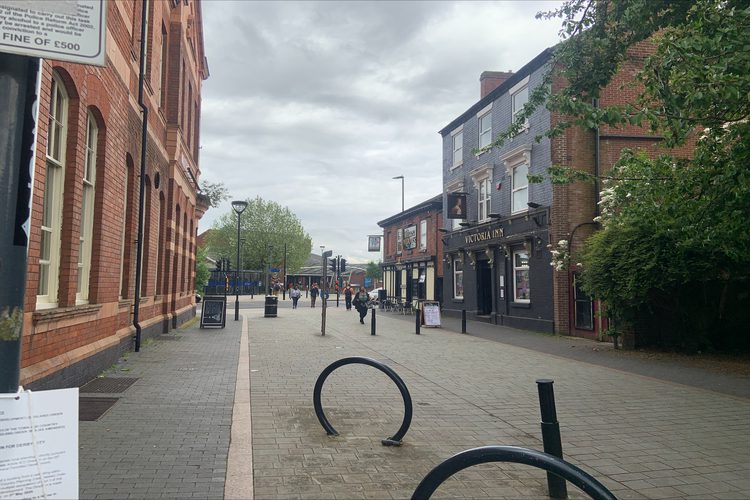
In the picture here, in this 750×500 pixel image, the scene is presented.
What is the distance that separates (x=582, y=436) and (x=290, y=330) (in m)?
14.1

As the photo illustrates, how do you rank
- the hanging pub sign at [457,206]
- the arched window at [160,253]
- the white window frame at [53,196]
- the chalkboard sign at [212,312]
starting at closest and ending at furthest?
the white window frame at [53,196], the arched window at [160,253], the chalkboard sign at [212,312], the hanging pub sign at [457,206]

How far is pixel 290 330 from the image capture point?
19406 mm

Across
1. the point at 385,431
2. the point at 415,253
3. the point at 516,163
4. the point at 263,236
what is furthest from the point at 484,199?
the point at 263,236

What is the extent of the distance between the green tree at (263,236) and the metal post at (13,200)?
65583 mm

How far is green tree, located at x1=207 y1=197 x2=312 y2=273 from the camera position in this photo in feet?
221

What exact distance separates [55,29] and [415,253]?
33.2 meters

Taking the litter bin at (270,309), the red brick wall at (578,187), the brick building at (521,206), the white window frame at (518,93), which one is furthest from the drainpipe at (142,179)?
the litter bin at (270,309)

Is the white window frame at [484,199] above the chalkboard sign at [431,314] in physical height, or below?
above

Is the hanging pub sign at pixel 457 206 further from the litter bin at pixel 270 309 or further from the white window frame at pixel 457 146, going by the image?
the litter bin at pixel 270 309

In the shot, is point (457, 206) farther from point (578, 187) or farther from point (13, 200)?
point (13, 200)

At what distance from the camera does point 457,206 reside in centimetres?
2527

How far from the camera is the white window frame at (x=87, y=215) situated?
8.74 m

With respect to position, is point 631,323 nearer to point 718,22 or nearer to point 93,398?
point 718,22

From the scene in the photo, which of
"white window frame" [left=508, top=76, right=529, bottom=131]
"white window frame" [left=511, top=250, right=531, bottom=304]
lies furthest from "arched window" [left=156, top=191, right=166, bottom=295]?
"white window frame" [left=508, top=76, right=529, bottom=131]
